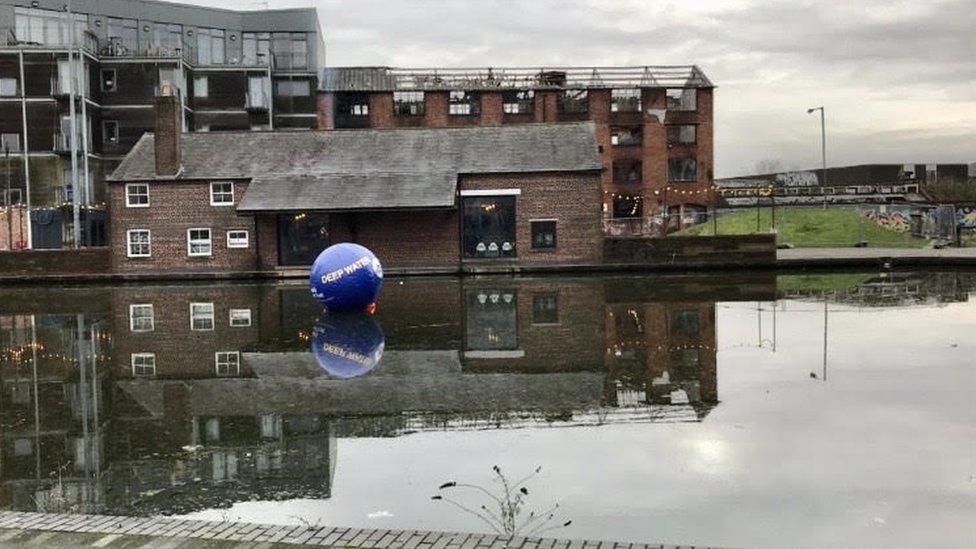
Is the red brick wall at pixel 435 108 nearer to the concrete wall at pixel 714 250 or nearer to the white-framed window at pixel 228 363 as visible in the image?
the concrete wall at pixel 714 250

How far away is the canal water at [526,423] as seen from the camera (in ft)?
23.9

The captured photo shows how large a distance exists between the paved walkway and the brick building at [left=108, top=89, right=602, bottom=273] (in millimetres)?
30247

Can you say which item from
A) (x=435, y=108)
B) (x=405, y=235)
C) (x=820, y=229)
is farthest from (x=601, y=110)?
(x=405, y=235)

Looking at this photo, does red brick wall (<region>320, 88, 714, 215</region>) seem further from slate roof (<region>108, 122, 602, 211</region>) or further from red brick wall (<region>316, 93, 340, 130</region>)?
slate roof (<region>108, 122, 602, 211</region>)

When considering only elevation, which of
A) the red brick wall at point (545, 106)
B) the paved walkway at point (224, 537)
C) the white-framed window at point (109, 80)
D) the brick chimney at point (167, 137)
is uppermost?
the white-framed window at point (109, 80)

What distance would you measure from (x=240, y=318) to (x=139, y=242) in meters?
18.4

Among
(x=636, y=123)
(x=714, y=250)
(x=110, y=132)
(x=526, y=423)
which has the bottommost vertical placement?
(x=526, y=423)

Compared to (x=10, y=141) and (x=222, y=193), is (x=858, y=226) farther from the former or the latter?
(x=10, y=141)

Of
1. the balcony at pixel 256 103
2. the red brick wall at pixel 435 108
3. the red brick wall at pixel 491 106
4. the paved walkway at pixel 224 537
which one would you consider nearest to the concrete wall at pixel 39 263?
the balcony at pixel 256 103

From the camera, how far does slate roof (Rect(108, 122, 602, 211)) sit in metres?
37.0

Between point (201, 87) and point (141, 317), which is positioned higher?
point (201, 87)

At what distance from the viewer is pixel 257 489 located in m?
7.92

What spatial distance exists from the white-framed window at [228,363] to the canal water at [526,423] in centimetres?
9

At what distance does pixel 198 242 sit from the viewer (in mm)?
38281
